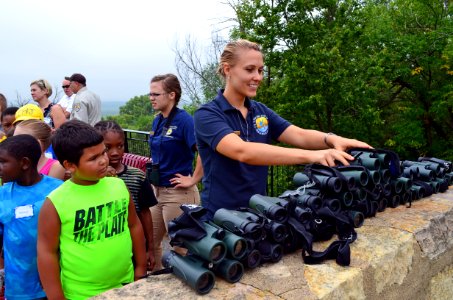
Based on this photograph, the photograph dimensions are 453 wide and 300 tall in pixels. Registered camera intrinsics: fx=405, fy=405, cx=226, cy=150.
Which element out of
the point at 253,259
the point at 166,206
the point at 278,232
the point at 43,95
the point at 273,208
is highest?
the point at 43,95

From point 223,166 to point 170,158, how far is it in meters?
1.49

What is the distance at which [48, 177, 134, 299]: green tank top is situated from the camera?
210cm

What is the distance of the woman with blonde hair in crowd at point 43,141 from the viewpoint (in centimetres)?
307

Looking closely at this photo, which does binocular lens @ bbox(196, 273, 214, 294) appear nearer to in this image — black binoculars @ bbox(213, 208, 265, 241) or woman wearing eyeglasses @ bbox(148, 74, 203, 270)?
black binoculars @ bbox(213, 208, 265, 241)

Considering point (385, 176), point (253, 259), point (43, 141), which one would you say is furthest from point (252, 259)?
point (43, 141)

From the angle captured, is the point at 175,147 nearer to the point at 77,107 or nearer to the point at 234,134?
the point at 234,134

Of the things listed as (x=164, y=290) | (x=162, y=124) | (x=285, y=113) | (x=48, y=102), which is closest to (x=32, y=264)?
(x=164, y=290)

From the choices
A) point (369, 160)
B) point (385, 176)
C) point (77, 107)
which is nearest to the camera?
point (369, 160)

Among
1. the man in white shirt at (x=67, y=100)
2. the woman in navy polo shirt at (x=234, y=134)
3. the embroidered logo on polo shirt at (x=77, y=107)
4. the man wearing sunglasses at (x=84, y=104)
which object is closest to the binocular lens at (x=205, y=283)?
the woman in navy polo shirt at (x=234, y=134)

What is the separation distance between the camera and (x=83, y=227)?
212 cm

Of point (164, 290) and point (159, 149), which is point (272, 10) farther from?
point (164, 290)

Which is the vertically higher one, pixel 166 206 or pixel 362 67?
pixel 362 67

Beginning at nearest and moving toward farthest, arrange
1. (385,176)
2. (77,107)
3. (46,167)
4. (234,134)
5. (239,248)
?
(239,248) < (234,134) < (385,176) < (46,167) < (77,107)

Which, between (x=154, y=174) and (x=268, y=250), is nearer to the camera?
(x=268, y=250)
